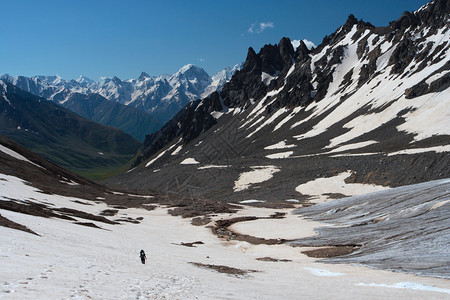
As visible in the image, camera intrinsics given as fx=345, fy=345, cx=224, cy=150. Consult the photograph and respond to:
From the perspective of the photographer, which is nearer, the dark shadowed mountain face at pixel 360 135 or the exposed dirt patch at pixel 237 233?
the exposed dirt patch at pixel 237 233

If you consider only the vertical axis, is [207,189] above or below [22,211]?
above

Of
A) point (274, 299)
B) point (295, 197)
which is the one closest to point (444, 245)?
point (274, 299)

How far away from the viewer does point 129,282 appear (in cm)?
1620

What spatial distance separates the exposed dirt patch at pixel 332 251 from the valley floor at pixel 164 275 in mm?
1299

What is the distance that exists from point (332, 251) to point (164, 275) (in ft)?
60.9

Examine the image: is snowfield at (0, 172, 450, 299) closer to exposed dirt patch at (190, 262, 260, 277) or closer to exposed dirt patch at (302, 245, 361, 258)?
exposed dirt patch at (190, 262, 260, 277)

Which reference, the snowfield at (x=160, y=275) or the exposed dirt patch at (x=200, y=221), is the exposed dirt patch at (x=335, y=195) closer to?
the exposed dirt patch at (x=200, y=221)

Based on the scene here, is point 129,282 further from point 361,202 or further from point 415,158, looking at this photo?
point 415,158

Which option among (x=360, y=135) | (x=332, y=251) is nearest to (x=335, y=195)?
(x=332, y=251)

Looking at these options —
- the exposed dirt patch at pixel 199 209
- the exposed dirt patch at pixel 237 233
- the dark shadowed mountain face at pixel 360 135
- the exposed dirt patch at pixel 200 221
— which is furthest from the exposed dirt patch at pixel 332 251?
the dark shadowed mountain face at pixel 360 135

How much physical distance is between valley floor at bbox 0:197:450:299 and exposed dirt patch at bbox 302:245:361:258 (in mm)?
1299

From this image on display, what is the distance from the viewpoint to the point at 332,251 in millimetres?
32312

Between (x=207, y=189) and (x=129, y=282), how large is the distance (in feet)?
306

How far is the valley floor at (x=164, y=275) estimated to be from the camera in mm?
13875
